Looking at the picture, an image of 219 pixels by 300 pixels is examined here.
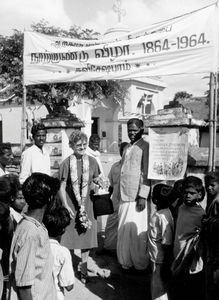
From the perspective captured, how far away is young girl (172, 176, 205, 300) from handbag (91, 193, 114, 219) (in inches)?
46.8

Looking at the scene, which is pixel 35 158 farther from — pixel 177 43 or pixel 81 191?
pixel 177 43

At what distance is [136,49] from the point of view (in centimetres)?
444

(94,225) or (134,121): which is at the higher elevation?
(134,121)

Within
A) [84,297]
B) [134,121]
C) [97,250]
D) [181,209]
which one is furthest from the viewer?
[97,250]

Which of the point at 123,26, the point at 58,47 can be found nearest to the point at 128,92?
the point at 123,26

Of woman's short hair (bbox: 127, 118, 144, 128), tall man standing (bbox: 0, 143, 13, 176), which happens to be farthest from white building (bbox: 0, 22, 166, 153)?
woman's short hair (bbox: 127, 118, 144, 128)

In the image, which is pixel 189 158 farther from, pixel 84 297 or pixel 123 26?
pixel 123 26

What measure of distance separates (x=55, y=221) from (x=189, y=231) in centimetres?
112

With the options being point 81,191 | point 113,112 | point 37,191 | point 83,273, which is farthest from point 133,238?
point 113,112

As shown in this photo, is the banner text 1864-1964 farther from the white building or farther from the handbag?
the white building

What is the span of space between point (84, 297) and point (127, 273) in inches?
28.8

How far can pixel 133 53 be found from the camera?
4473 millimetres

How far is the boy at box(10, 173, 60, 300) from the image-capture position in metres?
1.99

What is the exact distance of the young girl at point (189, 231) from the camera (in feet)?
9.66
